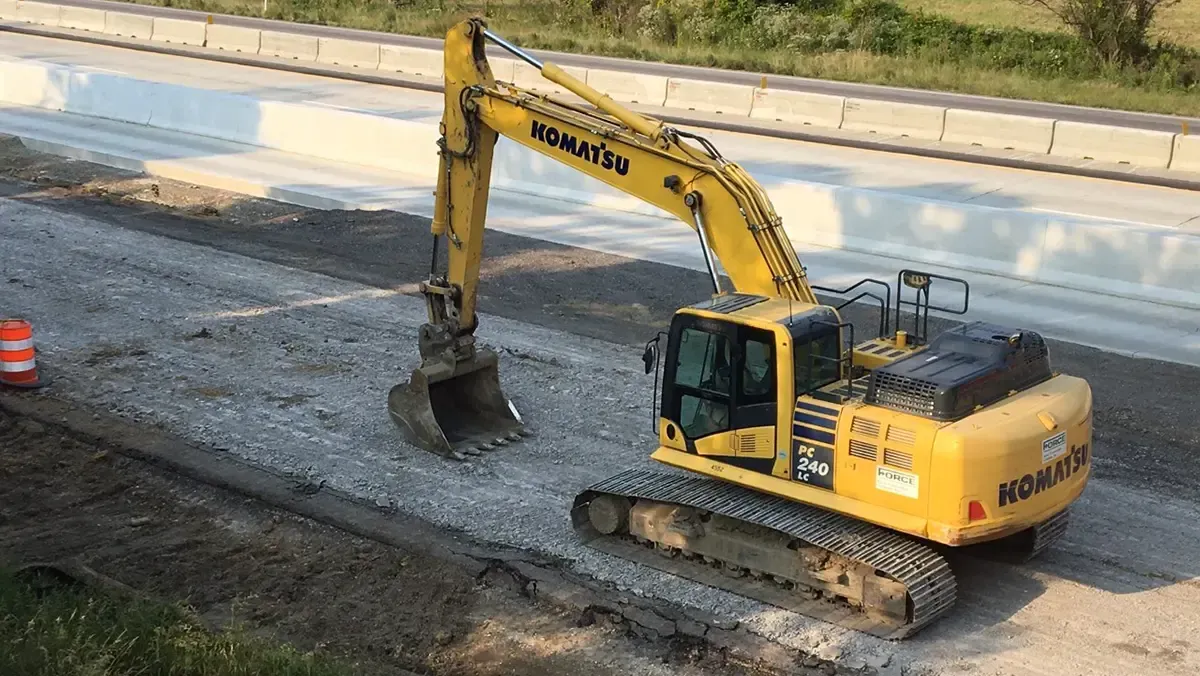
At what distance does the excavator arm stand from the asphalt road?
937 inches

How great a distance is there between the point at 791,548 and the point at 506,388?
543cm

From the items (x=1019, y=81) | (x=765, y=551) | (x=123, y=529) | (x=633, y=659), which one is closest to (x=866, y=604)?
(x=765, y=551)

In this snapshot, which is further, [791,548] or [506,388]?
[506,388]

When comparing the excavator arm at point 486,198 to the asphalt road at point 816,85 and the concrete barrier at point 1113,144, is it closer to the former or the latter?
the concrete barrier at point 1113,144

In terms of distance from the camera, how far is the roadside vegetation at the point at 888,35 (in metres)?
39.5

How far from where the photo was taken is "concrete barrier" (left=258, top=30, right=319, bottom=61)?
44000 mm

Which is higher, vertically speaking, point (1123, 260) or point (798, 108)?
point (798, 108)

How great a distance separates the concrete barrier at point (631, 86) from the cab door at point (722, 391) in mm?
26567

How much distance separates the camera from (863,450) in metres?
10.0

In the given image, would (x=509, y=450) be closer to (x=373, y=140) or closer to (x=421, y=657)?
(x=421, y=657)

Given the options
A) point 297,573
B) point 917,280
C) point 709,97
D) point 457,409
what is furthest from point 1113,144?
point 297,573

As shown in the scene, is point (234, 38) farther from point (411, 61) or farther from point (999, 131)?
point (999, 131)

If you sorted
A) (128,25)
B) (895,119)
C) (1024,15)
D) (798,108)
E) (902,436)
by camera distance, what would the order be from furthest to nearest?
(1024,15) < (128,25) < (798,108) < (895,119) < (902,436)

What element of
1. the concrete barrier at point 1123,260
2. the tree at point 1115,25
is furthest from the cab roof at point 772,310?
the tree at point 1115,25
